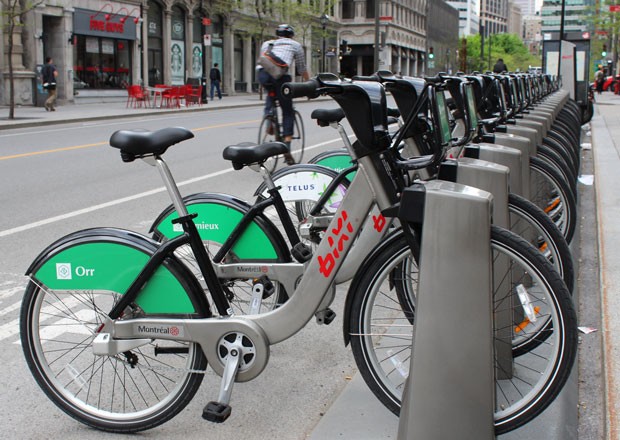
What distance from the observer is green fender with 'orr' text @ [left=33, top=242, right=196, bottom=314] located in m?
3.40

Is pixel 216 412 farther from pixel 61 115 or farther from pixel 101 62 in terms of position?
pixel 101 62

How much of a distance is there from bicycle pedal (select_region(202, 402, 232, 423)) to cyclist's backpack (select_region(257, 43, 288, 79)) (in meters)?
8.57

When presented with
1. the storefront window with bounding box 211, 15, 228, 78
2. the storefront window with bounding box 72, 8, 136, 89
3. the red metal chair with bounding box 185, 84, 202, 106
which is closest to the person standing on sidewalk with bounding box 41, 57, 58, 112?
the storefront window with bounding box 72, 8, 136, 89

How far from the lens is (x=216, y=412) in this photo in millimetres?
3291

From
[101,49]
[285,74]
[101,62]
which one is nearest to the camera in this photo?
[285,74]

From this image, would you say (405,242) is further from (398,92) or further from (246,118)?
(246,118)

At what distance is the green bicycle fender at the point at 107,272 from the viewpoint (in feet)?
11.1

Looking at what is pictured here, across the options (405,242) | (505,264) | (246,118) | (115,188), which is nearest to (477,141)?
(505,264)

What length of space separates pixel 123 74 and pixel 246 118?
13683 millimetres

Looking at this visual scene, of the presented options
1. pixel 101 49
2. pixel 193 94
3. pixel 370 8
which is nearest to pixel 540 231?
pixel 193 94

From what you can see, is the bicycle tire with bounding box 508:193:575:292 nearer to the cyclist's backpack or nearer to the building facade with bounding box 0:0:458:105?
the cyclist's backpack

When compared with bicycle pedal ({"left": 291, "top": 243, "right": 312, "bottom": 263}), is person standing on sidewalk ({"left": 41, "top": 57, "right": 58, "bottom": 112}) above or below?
above

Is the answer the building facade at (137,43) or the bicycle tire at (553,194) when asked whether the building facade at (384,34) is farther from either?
the bicycle tire at (553,194)

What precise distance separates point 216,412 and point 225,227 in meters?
1.37
